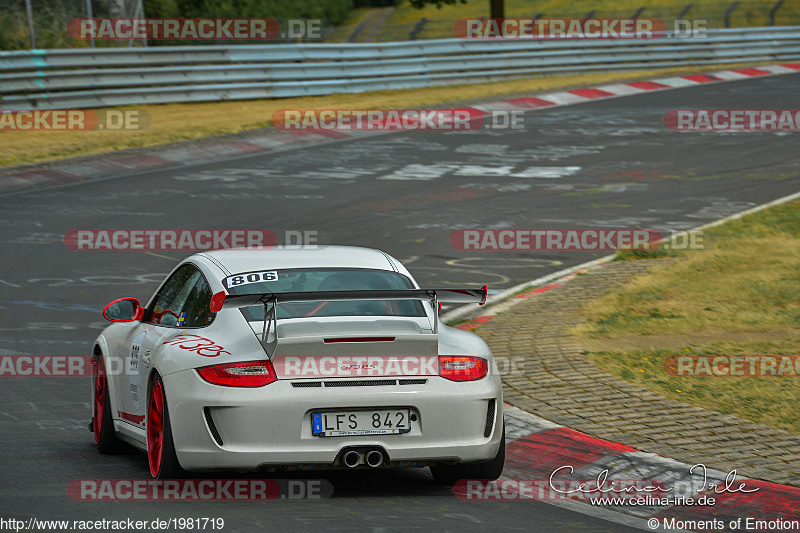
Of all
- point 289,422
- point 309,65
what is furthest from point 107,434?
point 309,65

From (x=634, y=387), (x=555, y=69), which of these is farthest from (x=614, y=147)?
(x=634, y=387)

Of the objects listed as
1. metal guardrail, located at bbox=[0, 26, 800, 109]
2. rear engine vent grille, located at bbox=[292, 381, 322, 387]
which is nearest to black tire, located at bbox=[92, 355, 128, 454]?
rear engine vent grille, located at bbox=[292, 381, 322, 387]

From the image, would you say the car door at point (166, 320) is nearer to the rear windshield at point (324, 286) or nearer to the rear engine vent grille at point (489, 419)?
the rear windshield at point (324, 286)

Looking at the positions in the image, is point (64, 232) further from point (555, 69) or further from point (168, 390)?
point (555, 69)

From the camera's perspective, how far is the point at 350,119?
2570 cm

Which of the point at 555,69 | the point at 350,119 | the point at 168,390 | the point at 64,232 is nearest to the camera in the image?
Answer: the point at 168,390

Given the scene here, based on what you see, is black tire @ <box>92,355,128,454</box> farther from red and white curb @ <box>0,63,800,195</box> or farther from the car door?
red and white curb @ <box>0,63,800,195</box>

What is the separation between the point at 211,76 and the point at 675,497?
2158cm

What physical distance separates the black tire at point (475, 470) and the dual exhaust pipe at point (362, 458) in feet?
2.28

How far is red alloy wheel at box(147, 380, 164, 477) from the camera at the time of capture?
646 centimetres

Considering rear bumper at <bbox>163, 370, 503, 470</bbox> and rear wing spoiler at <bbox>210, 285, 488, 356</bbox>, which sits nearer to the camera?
rear bumper at <bbox>163, 370, 503, 470</bbox>

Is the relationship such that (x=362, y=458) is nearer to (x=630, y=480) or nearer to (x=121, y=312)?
(x=630, y=480)

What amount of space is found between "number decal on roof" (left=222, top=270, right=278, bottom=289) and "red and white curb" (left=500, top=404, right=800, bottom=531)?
5.31 feet

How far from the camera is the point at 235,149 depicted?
74.5 feet
